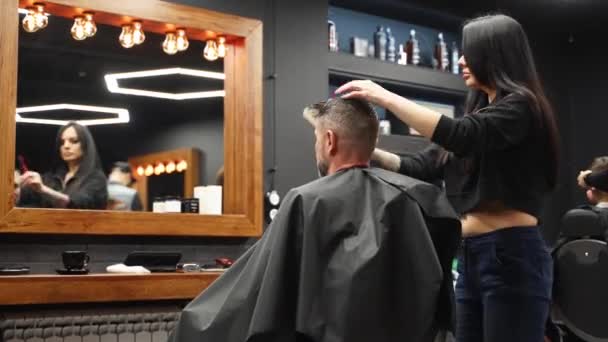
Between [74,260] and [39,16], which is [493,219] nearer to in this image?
[74,260]

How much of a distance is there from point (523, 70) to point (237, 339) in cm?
105

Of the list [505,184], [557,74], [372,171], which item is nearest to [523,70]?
[505,184]

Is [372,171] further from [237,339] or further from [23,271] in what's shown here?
[23,271]

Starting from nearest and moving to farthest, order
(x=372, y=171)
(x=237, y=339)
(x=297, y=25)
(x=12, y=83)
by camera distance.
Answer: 1. (x=237, y=339)
2. (x=372, y=171)
3. (x=12, y=83)
4. (x=297, y=25)

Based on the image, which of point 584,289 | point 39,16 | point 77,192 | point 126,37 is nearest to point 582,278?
point 584,289

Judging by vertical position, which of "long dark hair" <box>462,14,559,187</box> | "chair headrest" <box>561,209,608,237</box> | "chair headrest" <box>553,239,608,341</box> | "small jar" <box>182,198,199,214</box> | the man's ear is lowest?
"chair headrest" <box>553,239,608,341</box>

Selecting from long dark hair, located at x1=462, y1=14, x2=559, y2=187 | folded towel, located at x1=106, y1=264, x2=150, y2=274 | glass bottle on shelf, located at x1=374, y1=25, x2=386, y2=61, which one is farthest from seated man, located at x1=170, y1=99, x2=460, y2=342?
glass bottle on shelf, located at x1=374, y1=25, x2=386, y2=61

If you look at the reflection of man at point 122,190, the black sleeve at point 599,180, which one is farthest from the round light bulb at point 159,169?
the black sleeve at point 599,180

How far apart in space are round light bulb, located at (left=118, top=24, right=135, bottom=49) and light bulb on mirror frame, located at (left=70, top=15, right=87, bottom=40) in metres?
0.21

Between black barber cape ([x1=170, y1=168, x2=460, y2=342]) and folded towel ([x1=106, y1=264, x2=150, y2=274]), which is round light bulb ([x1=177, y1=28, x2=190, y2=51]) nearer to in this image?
folded towel ([x1=106, y1=264, x2=150, y2=274])

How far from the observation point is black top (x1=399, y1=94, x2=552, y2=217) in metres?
1.90

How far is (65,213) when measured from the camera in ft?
11.4

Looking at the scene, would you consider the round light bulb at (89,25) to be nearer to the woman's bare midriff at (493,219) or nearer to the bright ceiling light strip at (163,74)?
the bright ceiling light strip at (163,74)

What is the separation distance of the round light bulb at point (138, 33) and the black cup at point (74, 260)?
120cm
